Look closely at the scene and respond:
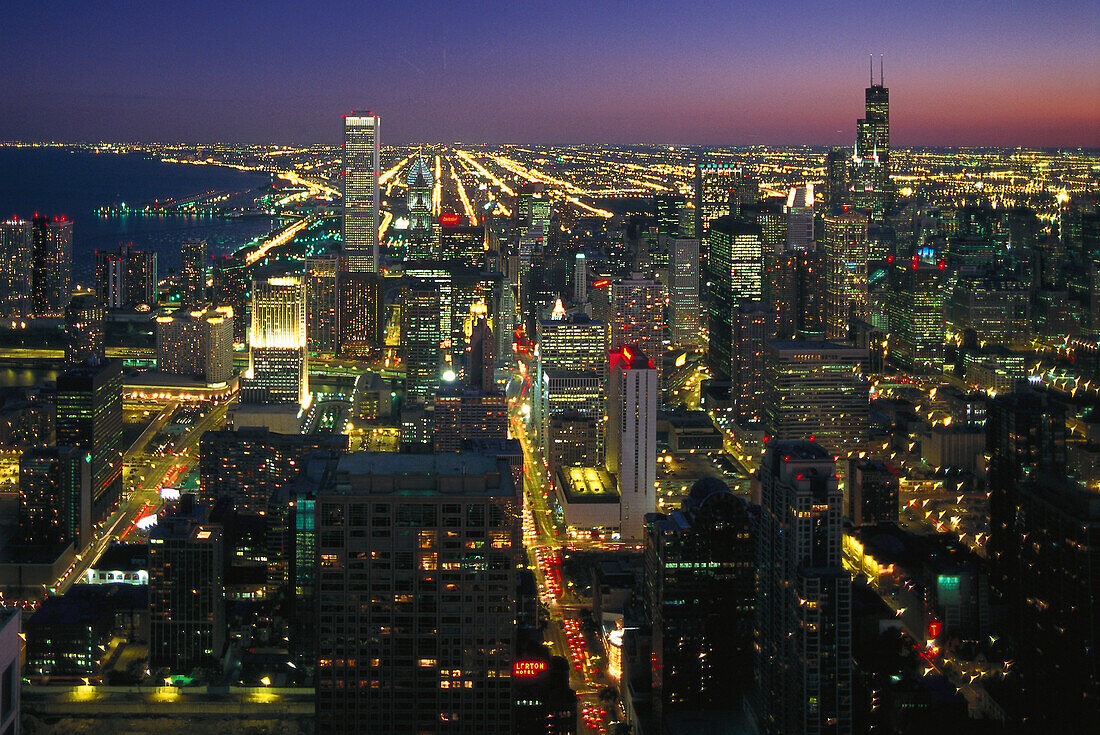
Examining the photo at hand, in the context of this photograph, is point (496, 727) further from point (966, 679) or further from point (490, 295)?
point (490, 295)

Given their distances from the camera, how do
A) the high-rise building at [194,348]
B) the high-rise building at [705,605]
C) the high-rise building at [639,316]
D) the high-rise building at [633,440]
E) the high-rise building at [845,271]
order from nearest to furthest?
the high-rise building at [705,605]
the high-rise building at [633,440]
the high-rise building at [639,316]
the high-rise building at [194,348]
the high-rise building at [845,271]

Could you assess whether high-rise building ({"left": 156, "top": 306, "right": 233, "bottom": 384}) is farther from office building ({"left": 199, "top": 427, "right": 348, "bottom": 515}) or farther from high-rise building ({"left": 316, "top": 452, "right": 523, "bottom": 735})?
high-rise building ({"left": 316, "top": 452, "right": 523, "bottom": 735})

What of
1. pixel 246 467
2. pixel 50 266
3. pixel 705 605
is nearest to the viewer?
pixel 705 605

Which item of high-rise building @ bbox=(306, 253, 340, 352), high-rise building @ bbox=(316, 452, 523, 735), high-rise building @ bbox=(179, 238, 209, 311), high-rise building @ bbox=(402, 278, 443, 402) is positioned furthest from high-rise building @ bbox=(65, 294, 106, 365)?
high-rise building @ bbox=(316, 452, 523, 735)

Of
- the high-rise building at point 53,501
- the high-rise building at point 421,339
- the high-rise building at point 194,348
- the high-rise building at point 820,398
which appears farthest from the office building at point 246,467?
the high-rise building at point 194,348

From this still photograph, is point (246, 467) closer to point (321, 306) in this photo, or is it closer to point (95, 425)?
point (95, 425)

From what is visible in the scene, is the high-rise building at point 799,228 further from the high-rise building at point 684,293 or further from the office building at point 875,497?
the office building at point 875,497

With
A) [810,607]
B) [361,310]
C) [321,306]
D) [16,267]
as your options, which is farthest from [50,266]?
[810,607]

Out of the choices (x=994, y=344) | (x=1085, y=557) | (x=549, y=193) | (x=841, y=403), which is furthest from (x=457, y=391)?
(x=549, y=193)
